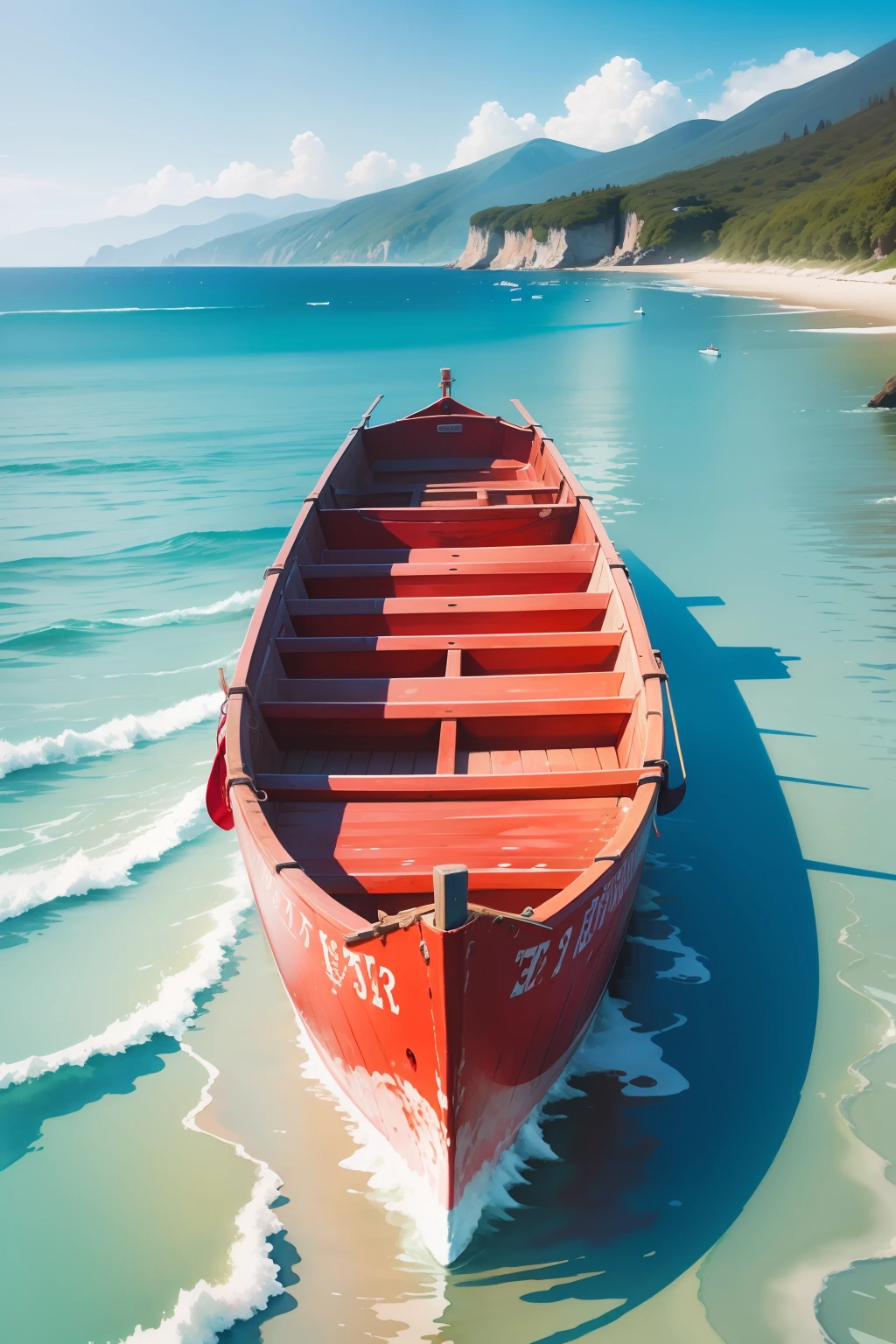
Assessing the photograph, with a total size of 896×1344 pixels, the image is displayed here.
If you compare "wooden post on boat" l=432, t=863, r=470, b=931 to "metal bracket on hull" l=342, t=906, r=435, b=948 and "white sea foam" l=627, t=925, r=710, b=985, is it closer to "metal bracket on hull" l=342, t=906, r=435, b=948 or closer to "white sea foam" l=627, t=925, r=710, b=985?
"metal bracket on hull" l=342, t=906, r=435, b=948

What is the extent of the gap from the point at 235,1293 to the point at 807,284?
262 ft

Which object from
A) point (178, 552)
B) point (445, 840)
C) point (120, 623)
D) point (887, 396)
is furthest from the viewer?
point (887, 396)

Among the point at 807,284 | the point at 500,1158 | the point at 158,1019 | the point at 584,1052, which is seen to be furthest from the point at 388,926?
the point at 807,284

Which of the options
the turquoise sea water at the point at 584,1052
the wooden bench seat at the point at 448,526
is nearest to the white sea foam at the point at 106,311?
the turquoise sea water at the point at 584,1052

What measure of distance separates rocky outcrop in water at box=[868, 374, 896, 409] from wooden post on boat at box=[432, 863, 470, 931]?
2669 cm

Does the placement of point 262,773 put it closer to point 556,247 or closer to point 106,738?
point 106,738

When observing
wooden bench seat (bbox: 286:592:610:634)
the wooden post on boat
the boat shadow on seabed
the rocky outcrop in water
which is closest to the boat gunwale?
wooden bench seat (bbox: 286:592:610:634)

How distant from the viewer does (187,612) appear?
14.4 meters

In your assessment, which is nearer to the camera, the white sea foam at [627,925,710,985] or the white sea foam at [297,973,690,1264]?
the white sea foam at [297,973,690,1264]

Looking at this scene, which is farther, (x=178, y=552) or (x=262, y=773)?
(x=178, y=552)

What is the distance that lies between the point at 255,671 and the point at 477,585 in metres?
2.70

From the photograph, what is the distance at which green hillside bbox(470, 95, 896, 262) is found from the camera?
72625 mm

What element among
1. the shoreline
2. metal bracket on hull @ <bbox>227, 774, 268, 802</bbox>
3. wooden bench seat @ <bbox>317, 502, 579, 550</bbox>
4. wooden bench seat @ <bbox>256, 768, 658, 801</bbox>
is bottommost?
wooden bench seat @ <bbox>256, 768, 658, 801</bbox>

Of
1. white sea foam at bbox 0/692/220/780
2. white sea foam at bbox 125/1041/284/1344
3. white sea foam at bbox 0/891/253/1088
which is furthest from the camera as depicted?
white sea foam at bbox 0/692/220/780
